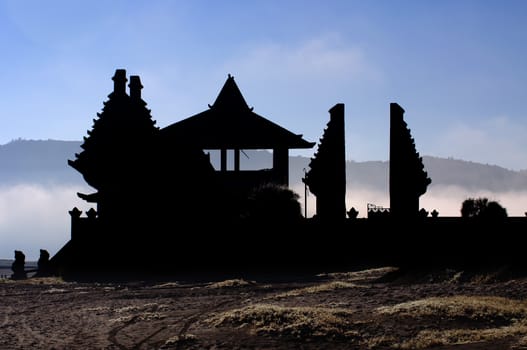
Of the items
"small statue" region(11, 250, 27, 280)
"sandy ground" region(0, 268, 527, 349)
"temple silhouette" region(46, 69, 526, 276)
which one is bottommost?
"sandy ground" region(0, 268, 527, 349)

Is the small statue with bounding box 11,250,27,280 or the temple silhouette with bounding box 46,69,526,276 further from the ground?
the temple silhouette with bounding box 46,69,526,276

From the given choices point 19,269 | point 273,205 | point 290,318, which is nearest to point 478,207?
point 273,205

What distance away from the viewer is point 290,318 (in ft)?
56.0

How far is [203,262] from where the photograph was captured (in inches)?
1430

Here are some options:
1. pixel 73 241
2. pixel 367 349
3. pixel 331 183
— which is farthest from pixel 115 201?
pixel 367 349

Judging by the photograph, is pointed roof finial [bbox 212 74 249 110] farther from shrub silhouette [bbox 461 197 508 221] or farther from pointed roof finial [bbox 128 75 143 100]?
shrub silhouette [bbox 461 197 508 221]

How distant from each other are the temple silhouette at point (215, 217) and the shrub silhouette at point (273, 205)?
0.17ft

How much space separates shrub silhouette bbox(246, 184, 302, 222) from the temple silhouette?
0.05 meters

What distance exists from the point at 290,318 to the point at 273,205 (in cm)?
2163

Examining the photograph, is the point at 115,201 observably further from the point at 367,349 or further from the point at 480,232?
the point at 367,349

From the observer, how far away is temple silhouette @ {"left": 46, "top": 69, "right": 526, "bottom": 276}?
35812mm

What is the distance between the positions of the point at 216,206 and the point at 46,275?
7.84 metres

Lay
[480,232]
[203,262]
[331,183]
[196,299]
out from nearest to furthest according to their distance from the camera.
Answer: [196,299] → [480,232] → [203,262] → [331,183]

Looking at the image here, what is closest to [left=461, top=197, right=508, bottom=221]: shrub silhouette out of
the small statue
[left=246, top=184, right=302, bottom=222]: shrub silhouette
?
[left=246, top=184, right=302, bottom=222]: shrub silhouette
